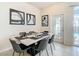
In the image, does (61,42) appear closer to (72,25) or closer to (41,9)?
(72,25)

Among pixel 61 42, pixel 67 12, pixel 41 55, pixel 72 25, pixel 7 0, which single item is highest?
pixel 7 0

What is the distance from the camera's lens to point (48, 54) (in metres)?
2.14

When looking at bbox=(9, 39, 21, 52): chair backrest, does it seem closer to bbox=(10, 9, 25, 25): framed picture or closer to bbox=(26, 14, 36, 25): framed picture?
bbox=(10, 9, 25, 25): framed picture

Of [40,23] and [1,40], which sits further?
[40,23]

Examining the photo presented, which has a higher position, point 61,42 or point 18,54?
point 61,42

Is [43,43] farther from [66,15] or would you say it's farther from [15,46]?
[66,15]

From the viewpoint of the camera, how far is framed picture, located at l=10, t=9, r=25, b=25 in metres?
2.06

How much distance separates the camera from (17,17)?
2.11 metres

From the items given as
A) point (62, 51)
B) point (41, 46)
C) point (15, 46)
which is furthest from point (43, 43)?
point (15, 46)

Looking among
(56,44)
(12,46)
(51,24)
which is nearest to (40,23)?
(51,24)

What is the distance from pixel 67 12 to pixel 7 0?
1.26 meters

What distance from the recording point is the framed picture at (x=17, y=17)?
6.77ft

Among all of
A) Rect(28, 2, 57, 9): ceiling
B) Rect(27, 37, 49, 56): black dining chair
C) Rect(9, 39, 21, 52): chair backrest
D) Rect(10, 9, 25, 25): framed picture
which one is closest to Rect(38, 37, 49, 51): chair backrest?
Rect(27, 37, 49, 56): black dining chair

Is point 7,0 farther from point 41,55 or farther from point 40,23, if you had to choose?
point 41,55
